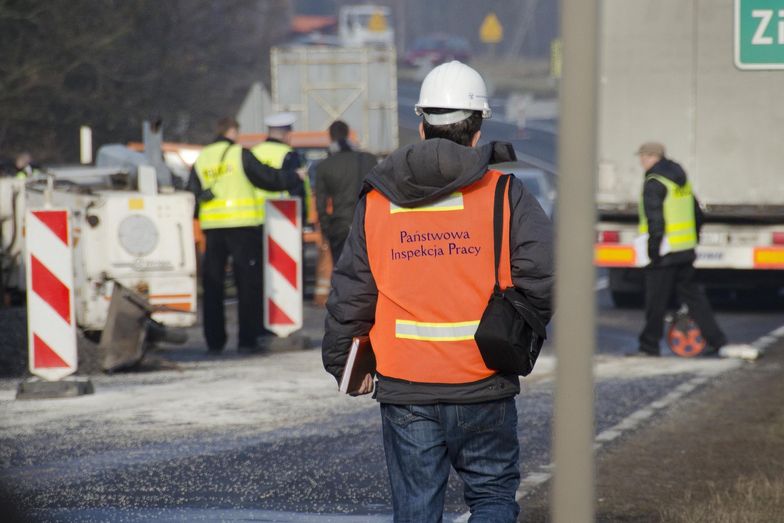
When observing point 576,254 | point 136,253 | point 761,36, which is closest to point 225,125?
point 136,253

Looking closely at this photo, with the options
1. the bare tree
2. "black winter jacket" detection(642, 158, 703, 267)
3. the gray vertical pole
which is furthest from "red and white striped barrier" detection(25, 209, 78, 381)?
the bare tree

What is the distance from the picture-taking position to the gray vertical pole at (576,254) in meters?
3.65

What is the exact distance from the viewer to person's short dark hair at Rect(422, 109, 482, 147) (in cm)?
511

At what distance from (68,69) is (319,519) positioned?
85.5ft

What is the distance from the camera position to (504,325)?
4.89m

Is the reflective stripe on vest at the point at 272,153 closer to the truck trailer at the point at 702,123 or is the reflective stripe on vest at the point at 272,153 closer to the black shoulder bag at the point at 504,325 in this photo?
the truck trailer at the point at 702,123

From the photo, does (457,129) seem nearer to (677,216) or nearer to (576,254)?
(576,254)

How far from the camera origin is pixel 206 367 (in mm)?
13016

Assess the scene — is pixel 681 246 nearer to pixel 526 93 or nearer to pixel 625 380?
pixel 625 380

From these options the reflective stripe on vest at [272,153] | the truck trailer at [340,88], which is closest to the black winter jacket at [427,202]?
the reflective stripe on vest at [272,153]

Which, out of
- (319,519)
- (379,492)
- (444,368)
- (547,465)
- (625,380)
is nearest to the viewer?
(444,368)

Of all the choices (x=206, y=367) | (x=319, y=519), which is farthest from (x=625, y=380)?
(x=319, y=519)

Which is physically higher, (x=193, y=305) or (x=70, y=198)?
(x=70, y=198)

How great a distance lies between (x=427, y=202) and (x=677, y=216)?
9290 mm
